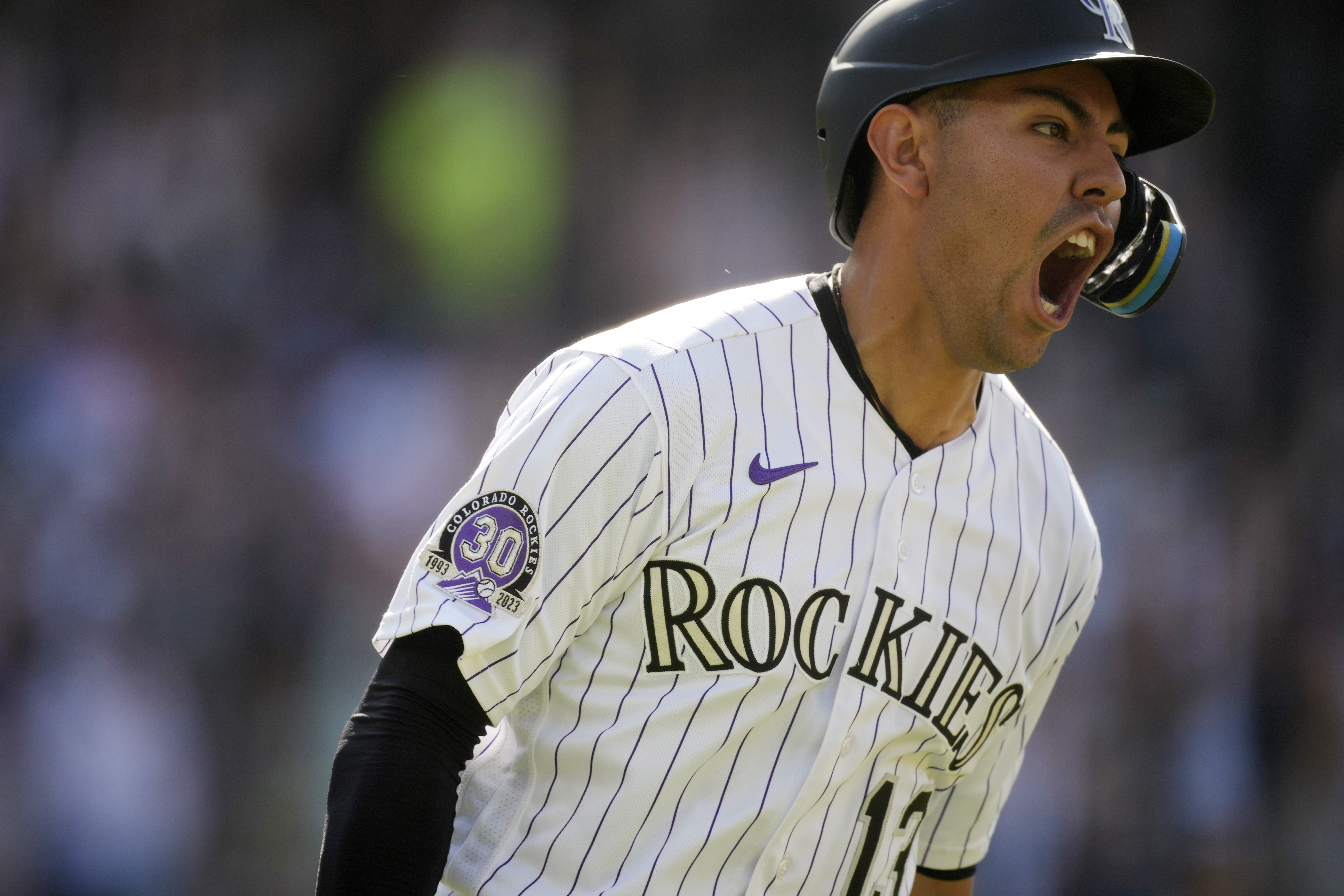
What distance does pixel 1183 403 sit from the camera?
400 centimetres

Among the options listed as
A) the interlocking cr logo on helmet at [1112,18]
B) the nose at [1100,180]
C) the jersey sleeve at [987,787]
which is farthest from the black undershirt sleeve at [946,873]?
the interlocking cr logo on helmet at [1112,18]

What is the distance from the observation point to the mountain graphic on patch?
141 cm

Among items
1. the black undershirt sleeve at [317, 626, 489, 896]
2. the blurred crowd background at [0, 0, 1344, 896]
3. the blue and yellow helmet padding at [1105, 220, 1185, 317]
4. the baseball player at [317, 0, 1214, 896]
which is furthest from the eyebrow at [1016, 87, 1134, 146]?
the blurred crowd background at [0, 0, 1344, 896]

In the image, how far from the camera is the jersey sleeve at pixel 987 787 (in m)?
1.97

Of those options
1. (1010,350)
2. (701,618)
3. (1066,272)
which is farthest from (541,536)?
(1066,272)

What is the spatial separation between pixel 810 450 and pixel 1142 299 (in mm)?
679

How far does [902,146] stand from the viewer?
1.80m

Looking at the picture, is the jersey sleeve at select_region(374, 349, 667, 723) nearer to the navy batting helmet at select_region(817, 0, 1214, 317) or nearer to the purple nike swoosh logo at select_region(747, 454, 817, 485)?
the purple nike swoosh logo at select_region(747, 454, 817, 485)

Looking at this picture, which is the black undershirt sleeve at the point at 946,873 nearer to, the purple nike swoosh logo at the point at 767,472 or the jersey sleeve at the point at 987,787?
the jersey sleeve at the point at 987,787

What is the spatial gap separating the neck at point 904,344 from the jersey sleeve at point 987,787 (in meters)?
0.45

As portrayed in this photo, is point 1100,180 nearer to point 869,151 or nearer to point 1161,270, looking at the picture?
point 1161,270

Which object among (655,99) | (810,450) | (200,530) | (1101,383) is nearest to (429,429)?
(200,530)

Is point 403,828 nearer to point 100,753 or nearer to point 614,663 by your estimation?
point 614,663

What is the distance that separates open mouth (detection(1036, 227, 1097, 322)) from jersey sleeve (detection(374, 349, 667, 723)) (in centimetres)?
69
